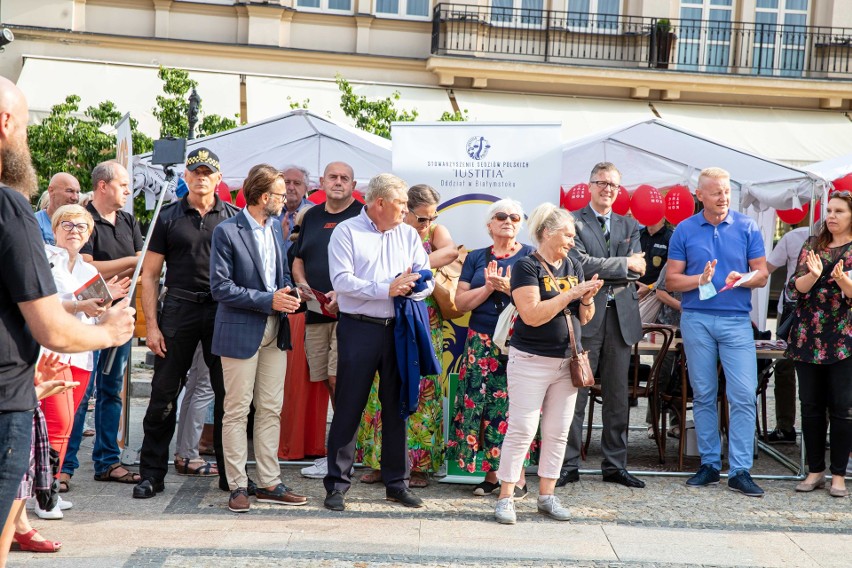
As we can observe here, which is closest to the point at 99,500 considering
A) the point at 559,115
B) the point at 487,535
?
the point at 487,535

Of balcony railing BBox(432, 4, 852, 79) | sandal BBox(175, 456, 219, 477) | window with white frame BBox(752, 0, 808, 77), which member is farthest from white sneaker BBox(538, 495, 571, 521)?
window with white frame BBox(752, 0, 808, 77)

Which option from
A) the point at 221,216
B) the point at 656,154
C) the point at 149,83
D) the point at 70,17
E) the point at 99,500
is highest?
the point at 70,17

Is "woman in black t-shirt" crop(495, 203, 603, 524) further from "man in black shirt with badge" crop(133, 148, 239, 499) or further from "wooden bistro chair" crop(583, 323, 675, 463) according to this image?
"man in black shirt with badge" crop(133, 148, 239, 499)

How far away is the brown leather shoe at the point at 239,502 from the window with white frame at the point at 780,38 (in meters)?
19.3

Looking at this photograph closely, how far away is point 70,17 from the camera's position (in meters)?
19.9

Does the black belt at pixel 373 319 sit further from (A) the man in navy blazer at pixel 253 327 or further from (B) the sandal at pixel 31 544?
(B) the sandal at pixel 31 544

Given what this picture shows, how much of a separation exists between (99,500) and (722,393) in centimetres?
478

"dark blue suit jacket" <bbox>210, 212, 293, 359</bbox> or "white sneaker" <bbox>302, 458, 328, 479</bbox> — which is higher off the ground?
"dark blue suit jacket" <bbox>210, 212, 293, 359</bbox>

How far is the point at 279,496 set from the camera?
6.12 m

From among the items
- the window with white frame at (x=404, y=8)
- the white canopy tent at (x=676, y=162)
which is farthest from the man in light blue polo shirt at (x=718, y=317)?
the window with white frame at (x=404, y=8)

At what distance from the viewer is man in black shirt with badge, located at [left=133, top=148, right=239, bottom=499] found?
6.28 meters

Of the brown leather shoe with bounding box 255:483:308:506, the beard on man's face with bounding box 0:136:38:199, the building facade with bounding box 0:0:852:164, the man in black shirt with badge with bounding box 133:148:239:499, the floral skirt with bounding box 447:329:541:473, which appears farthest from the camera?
the building facade with bounding box 0:0:852:164

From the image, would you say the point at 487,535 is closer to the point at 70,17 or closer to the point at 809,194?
the point at 809,194

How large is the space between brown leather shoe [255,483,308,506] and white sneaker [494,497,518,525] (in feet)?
3.98
